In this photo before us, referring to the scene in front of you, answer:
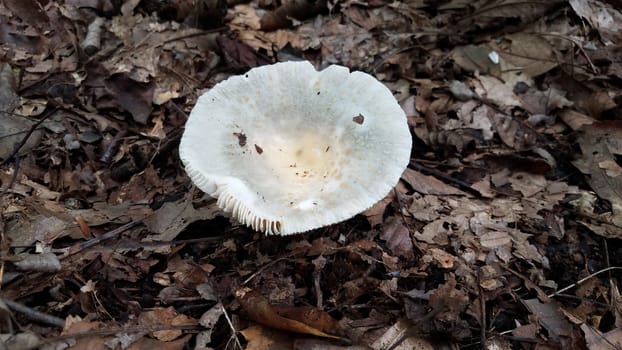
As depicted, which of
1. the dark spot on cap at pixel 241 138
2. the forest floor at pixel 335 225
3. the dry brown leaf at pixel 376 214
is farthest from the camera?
the dry brown leaf at pixel 376 214

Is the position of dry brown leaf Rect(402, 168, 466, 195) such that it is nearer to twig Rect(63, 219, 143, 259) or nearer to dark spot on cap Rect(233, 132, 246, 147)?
dark spot on cap Rect(233, 132, 246, 147)

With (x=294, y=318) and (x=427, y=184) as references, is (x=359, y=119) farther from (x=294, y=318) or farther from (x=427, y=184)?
(x=294, y=318)

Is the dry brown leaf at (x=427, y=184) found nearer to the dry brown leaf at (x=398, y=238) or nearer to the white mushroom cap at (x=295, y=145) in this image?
the dry brown leaf at (x=398, y=238)

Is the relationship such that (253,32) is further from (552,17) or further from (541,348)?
(541,348)

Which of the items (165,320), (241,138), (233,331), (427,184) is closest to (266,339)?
(233,331)

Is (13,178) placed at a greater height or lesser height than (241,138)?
lesser

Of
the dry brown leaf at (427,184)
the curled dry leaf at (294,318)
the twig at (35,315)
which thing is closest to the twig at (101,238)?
the twig at (35,315)

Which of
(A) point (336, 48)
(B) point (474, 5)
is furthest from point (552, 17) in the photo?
(A) point (336, 48)
